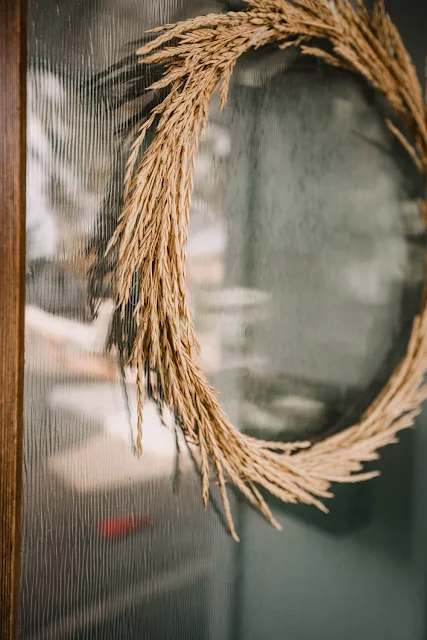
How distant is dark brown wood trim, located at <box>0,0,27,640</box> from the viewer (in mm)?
636

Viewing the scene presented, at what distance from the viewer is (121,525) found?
0.74 metres

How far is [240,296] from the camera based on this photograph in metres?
0.83

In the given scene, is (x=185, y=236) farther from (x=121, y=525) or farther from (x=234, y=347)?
(x=121, y=525)

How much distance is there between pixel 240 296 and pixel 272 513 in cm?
35

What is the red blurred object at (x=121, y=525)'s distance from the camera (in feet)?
2.37

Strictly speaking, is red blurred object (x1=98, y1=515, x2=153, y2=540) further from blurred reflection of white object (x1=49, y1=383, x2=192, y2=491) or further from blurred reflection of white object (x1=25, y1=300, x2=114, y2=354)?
blurred reflection of white object (x1=25, y1=300, x2=114, y2=354)

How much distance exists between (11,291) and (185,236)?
234 mm

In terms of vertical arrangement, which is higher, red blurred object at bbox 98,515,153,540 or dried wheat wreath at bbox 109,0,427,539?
dried wheat wreath at bbox 109,0,427,539

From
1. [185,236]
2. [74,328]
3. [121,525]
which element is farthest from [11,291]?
[121,525]

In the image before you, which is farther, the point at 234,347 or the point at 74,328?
the point at 234,347

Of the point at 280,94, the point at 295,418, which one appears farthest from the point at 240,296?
the point at 280,94

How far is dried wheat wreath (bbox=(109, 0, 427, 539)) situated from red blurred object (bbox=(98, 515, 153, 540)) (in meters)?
0.09

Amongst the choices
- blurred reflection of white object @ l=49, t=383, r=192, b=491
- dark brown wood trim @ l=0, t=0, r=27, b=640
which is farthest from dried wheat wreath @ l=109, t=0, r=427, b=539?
dark brown wood trim @ l=0, t=0, r=27, b=640

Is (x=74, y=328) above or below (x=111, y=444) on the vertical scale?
above
